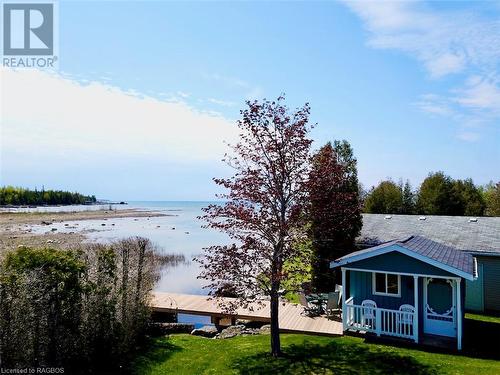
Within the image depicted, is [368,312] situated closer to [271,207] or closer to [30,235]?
[271,207]

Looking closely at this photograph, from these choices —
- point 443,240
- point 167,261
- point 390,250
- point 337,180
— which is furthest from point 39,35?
point 167,261

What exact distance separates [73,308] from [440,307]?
41.2 feet

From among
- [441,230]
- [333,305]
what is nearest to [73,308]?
[333,305]

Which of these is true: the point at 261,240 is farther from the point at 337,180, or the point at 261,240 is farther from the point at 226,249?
the point at 337,180

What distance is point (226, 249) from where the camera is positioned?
1057 centimetres

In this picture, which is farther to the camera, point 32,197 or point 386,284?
point 32,197

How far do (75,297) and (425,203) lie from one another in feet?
128

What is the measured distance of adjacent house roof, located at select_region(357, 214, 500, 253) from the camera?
1741 centimetres

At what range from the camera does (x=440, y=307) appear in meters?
13.4

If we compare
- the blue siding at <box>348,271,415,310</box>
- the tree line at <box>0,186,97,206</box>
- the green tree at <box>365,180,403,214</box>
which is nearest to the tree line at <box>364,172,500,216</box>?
the green tree at <box>365,180,403,214</box>

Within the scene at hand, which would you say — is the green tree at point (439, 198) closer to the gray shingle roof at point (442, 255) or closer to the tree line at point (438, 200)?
the tree line at point (438, 200)

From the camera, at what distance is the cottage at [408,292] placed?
12148 mm

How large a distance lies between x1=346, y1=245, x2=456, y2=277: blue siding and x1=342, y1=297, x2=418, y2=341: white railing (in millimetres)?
1436

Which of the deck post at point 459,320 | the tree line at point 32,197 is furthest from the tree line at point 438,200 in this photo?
the tree line at point 32,197
